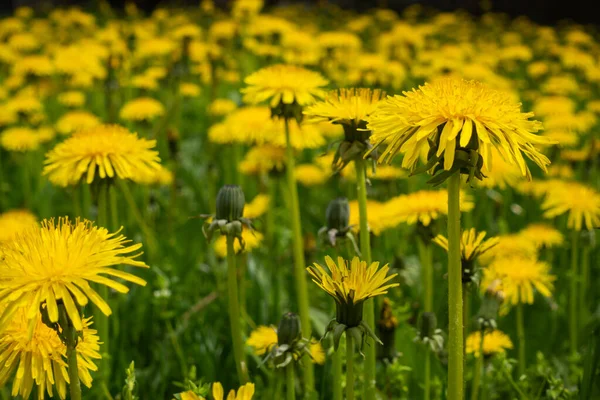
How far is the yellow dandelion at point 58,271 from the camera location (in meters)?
0.87

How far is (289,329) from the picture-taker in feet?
4.03

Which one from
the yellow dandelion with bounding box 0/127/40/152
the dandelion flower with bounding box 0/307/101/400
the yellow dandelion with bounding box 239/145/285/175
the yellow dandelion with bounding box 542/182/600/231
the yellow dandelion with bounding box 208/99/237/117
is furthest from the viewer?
the yellow dandelion with bounding box 208/99/237/117

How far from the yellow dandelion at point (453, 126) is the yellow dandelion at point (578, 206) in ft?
3.34

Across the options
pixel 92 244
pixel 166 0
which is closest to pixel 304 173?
pixel 92 244

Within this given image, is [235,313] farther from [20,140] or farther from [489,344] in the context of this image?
[20,140]

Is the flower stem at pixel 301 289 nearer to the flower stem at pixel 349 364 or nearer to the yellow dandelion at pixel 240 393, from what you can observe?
the flower stem at pixel 349 364

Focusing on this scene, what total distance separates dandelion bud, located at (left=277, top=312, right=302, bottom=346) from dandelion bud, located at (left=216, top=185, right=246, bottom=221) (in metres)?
0.25

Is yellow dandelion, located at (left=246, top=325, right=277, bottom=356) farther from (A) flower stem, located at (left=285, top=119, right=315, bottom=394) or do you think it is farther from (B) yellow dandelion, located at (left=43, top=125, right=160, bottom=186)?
(B) yellow dandelion, located at (left=43, top=125, right=160, bottom=186)

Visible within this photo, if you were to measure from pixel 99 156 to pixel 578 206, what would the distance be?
1424mm

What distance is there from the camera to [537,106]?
3.58 m

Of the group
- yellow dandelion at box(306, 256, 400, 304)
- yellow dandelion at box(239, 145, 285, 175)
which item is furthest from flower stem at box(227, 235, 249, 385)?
yellow dandelion at box(239, 145, 285, 175)

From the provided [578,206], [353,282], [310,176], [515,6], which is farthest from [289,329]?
[515,6]

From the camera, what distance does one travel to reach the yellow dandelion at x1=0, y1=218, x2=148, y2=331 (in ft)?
2.86

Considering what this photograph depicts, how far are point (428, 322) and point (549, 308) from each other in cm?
100
